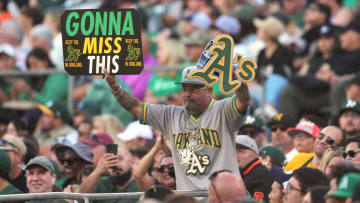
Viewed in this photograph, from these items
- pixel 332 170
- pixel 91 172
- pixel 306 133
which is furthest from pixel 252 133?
pixel 332 170

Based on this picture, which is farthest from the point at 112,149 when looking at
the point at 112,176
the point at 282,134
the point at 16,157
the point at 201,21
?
the point at 201,21

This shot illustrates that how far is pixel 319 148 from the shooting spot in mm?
10523

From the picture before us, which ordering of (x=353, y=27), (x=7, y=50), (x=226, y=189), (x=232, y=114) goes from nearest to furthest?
(x=226, y=189), (x=232, y=114), (x=353, y=27), (x=7, y=50)

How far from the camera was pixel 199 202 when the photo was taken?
354 inches

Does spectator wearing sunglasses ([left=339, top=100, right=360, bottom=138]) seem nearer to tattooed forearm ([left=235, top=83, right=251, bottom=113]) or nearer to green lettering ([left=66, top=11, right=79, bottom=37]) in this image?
tattooed forearm ([left=235, top=83, right=251, bottom=113])

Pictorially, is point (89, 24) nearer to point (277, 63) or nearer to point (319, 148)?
point (319, 148)

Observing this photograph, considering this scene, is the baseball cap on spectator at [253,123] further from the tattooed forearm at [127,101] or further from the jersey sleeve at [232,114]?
the jersey sleeve at [232,114]

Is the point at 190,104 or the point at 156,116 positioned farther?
the point at 156,116

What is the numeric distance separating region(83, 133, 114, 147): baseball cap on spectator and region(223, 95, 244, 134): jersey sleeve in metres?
3.51

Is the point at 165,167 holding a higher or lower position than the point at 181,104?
lower

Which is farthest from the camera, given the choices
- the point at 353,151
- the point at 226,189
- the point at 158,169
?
the point at 158,169

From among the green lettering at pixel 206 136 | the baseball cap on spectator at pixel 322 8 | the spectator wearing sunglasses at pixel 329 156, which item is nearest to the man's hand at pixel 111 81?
the green lettering at pixel 206 136

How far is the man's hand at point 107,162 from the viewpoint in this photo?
10.9 metres

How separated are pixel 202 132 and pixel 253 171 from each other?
1183 millimetres
